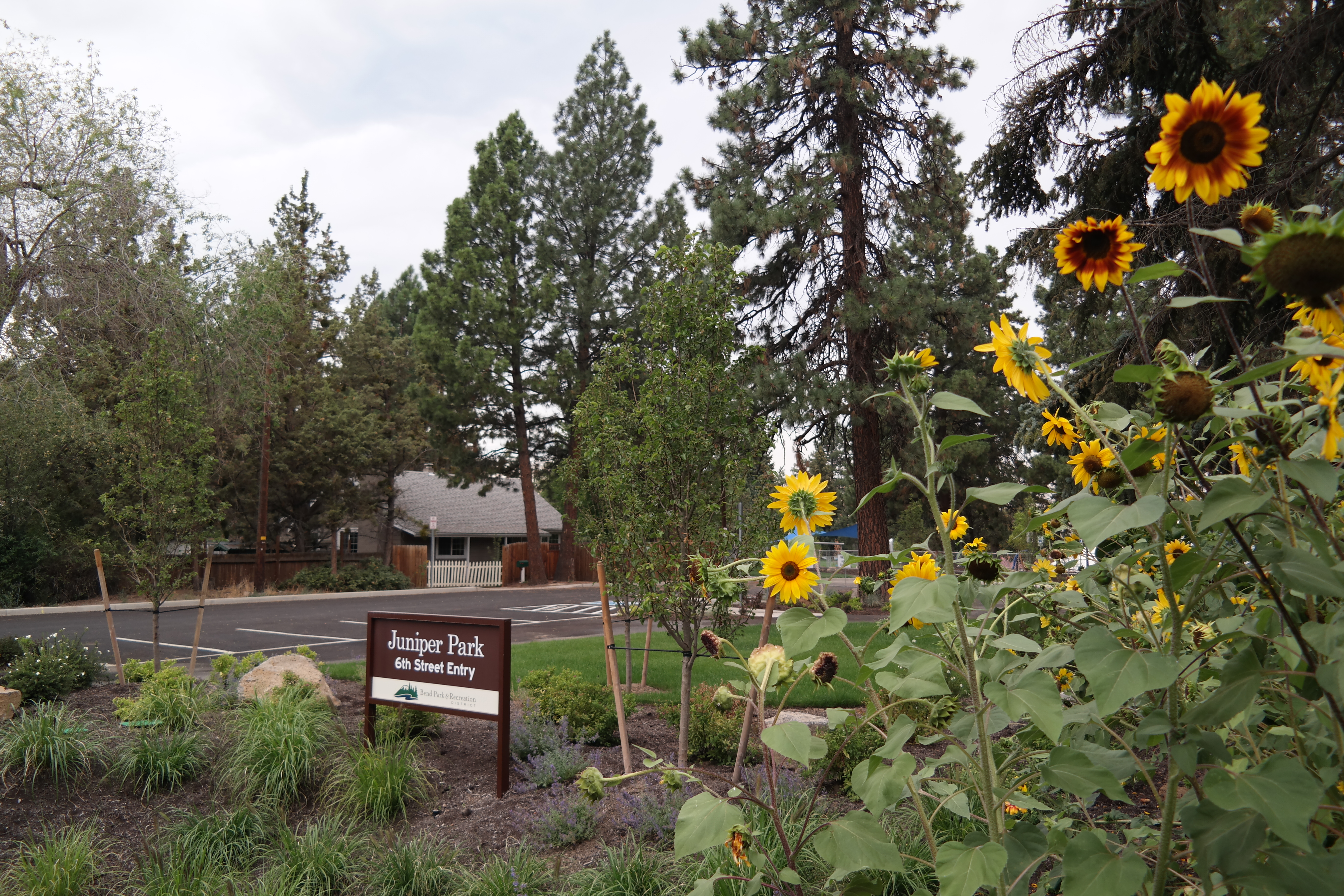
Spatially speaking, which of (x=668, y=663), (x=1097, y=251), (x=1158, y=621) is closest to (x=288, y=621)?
(x=668, y=663)

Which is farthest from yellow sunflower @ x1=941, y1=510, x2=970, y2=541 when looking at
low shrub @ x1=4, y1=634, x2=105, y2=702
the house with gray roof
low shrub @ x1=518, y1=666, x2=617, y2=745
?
the house with gray roof

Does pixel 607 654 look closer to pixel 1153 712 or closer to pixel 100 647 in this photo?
pixel 1153 712

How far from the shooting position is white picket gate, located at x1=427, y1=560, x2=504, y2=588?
93.8 feet

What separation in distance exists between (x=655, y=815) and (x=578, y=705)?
5.81 feet

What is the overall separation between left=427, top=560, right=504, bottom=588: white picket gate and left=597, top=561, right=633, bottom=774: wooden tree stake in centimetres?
2408

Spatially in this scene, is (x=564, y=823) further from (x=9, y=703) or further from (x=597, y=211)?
(x=597, y=211)

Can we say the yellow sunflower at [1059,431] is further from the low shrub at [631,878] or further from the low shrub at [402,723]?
the low shrub at [402,723]

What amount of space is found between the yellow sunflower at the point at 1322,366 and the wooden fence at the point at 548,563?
1082 inches

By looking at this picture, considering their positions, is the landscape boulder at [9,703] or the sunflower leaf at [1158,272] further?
the landscape boulder at [9,703]

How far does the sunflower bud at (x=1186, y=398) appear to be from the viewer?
105 centimetres

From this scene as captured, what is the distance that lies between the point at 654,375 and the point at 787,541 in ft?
9.09

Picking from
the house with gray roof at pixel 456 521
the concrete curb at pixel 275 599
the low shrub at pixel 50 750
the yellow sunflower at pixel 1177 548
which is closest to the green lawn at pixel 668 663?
the low shrub at pixel 50 750

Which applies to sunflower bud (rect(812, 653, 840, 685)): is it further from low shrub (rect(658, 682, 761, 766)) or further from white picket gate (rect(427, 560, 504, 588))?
white picket gate (rect(427, 560, 504, 588))

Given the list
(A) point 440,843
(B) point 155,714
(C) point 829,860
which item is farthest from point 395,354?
(C) point 829,860
